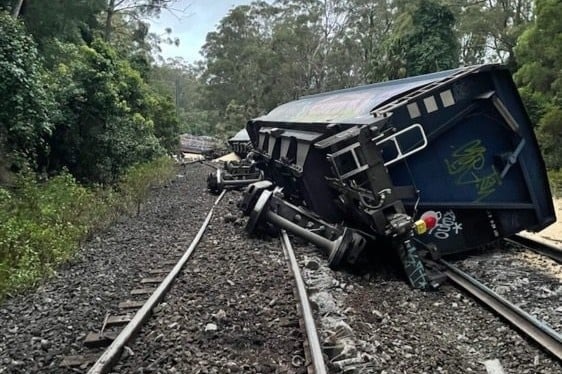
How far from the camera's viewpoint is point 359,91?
875cm

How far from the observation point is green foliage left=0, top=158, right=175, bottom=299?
620 cm

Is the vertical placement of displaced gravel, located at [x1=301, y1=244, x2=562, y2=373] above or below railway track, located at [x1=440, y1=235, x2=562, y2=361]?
above

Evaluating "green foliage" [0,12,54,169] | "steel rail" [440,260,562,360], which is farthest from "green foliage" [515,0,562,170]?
"green foliage" [0,12,54,169]

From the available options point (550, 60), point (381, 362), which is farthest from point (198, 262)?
point (550, 60)

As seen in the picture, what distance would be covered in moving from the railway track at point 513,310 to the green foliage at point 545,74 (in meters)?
14.1

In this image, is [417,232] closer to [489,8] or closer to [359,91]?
[359,91]

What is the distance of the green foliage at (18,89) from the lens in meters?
8.68

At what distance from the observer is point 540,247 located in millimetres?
7422

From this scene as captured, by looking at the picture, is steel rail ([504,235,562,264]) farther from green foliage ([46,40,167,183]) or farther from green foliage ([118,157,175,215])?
green foliage ([46,40,167,183])

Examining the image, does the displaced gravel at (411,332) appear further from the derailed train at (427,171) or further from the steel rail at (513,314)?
the derailed train at (427,171)

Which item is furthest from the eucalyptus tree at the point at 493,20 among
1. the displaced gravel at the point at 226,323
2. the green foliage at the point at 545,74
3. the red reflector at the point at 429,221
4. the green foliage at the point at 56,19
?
the displaced gravel at the point at 226,323

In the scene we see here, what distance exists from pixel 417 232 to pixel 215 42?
208 feet

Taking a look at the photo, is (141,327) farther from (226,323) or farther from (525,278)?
(525,278)

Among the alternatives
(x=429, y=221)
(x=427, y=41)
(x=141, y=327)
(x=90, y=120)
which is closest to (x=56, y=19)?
(x=90, y=120)
